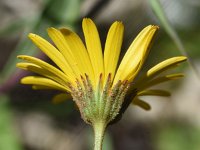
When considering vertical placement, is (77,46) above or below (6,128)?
below

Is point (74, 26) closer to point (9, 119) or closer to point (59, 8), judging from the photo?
point (59, 8)

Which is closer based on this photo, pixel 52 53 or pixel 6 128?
pixel 52 53

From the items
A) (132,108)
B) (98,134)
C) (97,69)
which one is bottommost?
(98,134)

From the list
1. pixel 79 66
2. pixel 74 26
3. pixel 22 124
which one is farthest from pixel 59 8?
pixel 22 124

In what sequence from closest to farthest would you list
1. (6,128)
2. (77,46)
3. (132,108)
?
(77,46) < (6,128) < (132,108)

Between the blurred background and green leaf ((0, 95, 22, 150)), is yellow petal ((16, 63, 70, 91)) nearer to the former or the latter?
green leaf ((0, 95, 22, 150))

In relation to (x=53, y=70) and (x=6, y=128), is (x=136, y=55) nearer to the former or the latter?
(x=53, y=70)

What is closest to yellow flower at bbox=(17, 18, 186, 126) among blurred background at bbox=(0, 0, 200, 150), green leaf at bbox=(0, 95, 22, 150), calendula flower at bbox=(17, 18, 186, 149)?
calendula flower at bbox=(17, 18, 186, 149)

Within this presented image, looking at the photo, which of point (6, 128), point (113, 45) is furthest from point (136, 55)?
point (6, 128)
